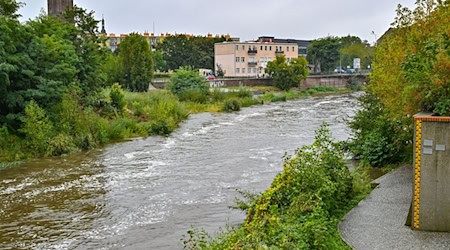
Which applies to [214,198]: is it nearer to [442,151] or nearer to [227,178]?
[227,178]

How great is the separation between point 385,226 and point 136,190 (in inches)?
349

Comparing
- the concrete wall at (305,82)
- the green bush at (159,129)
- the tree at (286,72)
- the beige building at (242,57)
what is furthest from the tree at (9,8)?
the beige building at (242,57)

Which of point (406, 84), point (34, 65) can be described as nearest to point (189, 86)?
point (34, 65)

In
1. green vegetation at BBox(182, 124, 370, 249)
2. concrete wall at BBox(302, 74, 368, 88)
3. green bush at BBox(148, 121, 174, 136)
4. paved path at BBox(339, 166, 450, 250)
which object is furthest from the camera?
concrete wall at BBox(302, 74, 368, 88)

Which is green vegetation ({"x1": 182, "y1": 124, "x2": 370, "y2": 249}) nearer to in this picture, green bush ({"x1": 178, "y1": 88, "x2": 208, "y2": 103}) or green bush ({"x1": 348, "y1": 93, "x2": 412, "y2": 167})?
green bush ({"x1": 348, "y1": 93, "x2": 412, "y2": 167})

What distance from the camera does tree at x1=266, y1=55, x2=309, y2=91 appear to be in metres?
68.0

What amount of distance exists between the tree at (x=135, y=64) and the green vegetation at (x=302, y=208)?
37397 millimetres

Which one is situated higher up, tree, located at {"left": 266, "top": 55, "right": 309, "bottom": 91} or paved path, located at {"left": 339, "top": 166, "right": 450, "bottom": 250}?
tree, located at {"left": 266, "top": 55, "right": 309, "bottom": 91}

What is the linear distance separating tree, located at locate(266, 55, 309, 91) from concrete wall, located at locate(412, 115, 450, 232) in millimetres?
59050

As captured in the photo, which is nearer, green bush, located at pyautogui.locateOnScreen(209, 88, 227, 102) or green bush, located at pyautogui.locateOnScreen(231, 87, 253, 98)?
green bush, located at pyautogui.locateOnScreen(209, 88, 227, 102)

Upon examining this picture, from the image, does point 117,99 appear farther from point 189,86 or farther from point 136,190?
point 189,86

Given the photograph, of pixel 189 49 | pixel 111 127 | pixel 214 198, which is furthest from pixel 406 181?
pixel 189 49

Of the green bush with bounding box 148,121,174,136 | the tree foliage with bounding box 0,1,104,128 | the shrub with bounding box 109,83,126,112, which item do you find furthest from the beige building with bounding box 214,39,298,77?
the tree foliage with bounding box 0,1,104,128

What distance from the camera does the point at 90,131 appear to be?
25312mm
